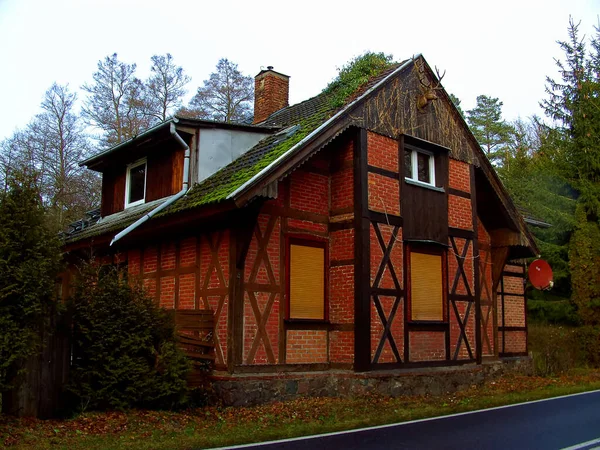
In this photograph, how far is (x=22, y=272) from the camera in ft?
27.1

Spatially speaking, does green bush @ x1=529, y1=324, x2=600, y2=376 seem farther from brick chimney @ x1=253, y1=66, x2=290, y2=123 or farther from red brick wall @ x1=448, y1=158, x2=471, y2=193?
brick chimney @ x1=253, y1=66, x2=290, y2=123

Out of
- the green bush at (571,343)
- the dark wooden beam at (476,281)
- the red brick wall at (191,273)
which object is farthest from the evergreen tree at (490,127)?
the red brick wall at (191,273)

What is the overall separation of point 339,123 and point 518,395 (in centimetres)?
696

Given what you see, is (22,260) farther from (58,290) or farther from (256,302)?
(256,302)

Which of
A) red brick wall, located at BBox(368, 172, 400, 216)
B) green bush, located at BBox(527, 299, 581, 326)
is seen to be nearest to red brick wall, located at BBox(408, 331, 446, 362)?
red brick wall, located at BBox(368, 172, 400, 216)

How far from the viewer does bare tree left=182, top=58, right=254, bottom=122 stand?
32406 millimetres

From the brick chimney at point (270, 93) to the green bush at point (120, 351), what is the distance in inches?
416

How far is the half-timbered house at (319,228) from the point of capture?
457 inches

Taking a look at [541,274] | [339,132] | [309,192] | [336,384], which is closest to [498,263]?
[541,274]

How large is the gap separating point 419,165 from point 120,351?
857 centimetres

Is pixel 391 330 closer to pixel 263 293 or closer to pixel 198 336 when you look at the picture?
pixel 263 293

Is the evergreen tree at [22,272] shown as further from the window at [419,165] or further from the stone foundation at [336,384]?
the window at [419,165]

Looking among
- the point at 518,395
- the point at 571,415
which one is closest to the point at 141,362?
the point at 571,415

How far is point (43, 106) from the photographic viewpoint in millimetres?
28156
